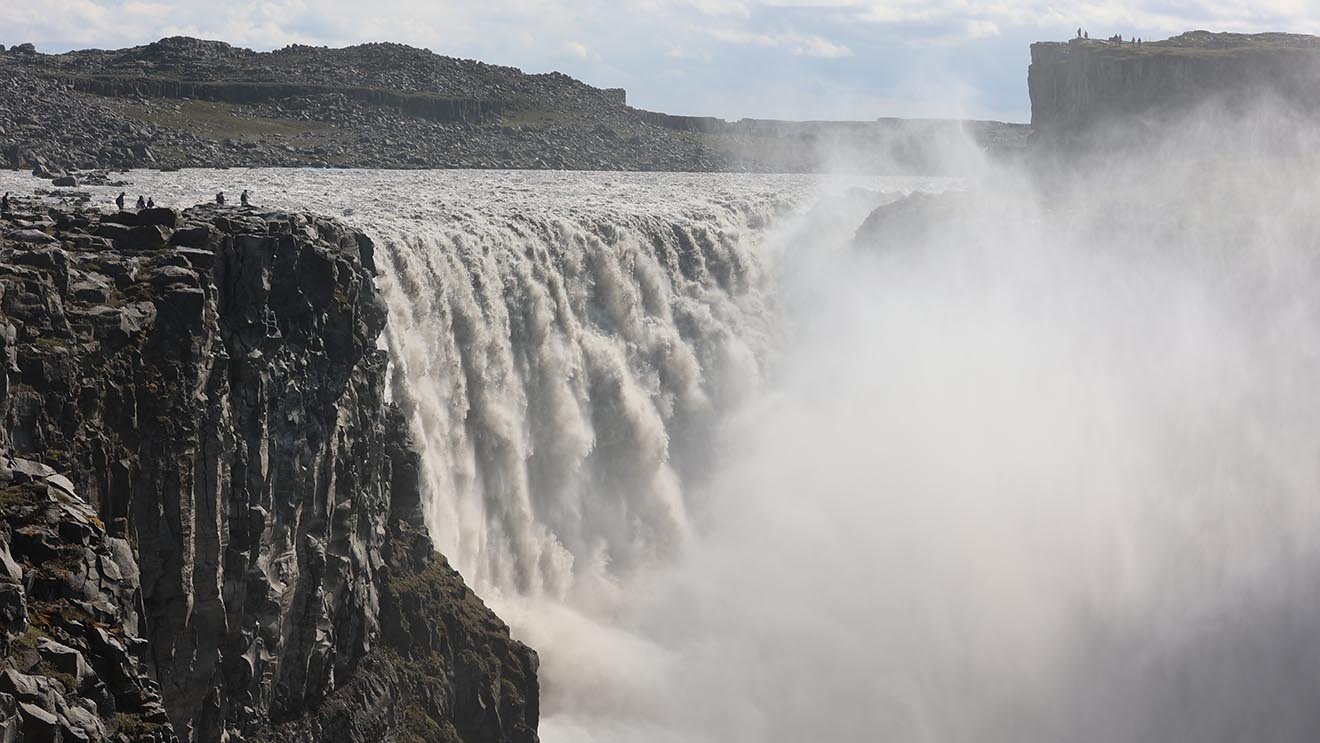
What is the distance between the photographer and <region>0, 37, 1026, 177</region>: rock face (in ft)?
300

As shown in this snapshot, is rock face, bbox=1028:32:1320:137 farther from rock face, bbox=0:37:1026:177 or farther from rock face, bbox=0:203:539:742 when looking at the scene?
rock face, bbox=0:203:539:742

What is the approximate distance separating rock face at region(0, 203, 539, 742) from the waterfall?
7956mm

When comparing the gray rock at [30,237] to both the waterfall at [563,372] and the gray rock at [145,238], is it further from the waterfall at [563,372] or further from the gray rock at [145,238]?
the waterfall at [563,372]

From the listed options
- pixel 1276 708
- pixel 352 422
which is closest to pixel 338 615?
pixel 352 422

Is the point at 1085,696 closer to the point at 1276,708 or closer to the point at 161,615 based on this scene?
the point at 1276,708

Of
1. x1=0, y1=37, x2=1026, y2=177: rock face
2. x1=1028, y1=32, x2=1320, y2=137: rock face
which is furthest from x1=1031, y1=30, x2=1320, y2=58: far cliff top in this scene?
x1=0, y1=37, x2=1026, y2=177: rock face

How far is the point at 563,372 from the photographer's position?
64812 mm

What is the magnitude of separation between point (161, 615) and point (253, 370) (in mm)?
5789

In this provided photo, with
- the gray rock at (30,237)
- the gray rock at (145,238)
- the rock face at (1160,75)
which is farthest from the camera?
the rock face at (1160,75)

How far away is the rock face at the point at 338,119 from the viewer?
91.5 metres

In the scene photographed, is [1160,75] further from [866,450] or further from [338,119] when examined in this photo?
[866,450]

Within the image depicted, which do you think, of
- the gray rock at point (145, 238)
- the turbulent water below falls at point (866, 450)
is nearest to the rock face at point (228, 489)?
the gray rock at point (145, 238)

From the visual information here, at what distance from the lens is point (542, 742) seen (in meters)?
50.7

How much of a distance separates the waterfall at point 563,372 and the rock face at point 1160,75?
46.1 m
